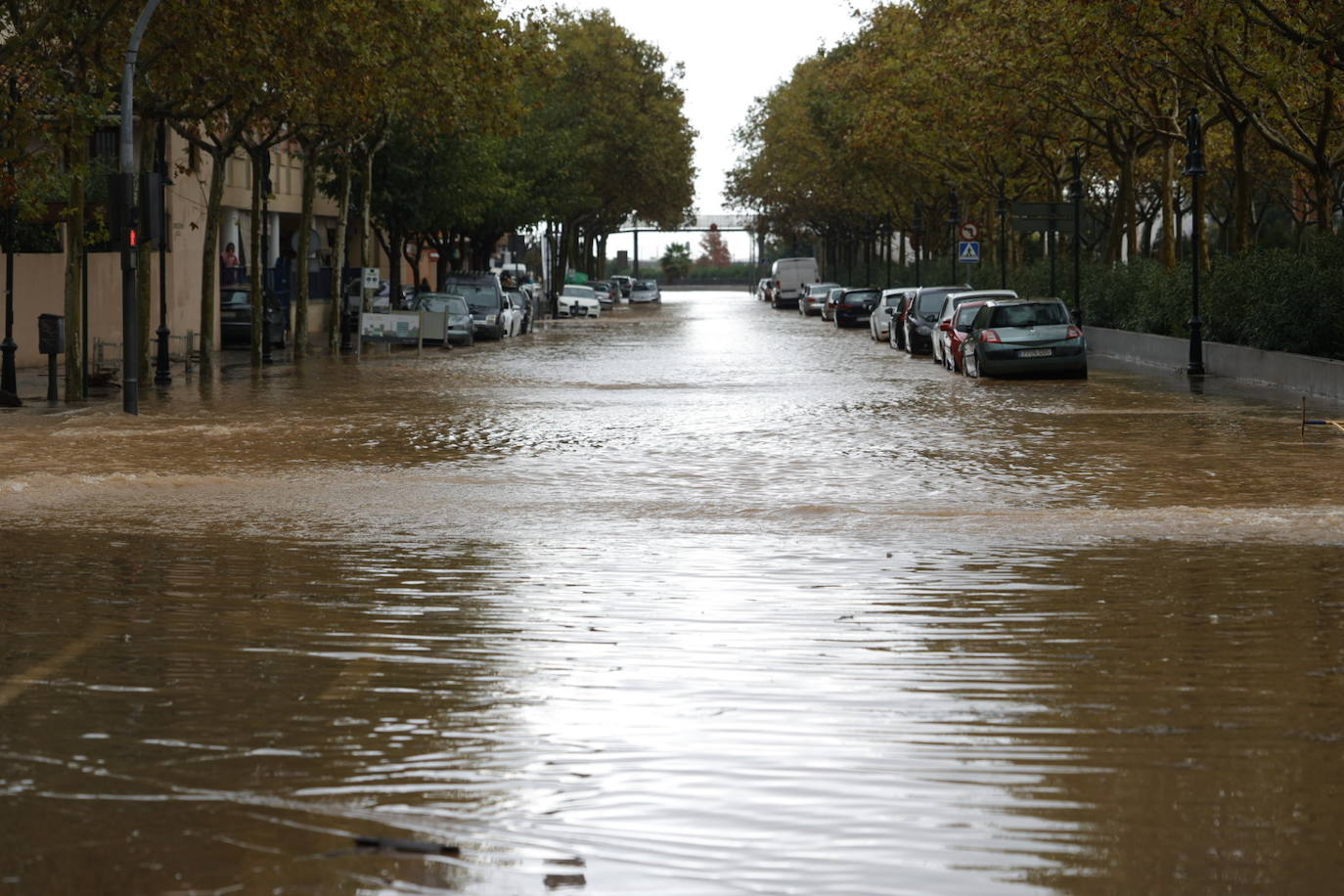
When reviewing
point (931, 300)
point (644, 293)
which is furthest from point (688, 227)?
point (931, 300)

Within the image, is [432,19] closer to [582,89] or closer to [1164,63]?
[1164,63]

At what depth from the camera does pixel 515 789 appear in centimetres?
627

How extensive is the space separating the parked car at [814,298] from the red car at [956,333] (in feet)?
144

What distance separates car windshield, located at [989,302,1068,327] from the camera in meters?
33.8

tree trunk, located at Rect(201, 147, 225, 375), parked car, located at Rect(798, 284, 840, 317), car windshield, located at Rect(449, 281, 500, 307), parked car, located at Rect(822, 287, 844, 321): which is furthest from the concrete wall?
parked car, located at Rect(798, 284, 840, 317)

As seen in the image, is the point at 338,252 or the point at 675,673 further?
the point at 338,252

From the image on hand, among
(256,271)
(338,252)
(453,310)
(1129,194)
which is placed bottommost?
(453,310)

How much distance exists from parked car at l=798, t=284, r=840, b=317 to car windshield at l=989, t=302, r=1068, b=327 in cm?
4829

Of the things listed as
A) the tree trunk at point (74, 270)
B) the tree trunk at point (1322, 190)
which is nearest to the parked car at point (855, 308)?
the tree trunk at point (1322, 190)

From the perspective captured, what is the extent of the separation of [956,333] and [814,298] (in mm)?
48830

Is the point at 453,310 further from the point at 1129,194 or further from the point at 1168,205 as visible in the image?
the point at 1168,205

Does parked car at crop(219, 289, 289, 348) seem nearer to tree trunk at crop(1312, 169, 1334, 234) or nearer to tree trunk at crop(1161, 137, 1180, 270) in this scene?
tree trunk at crop(1161, 137, 1180, 270)

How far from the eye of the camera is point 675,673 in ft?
26.7

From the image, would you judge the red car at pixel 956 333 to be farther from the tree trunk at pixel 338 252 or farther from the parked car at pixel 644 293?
the parked car at pixel 644 293
